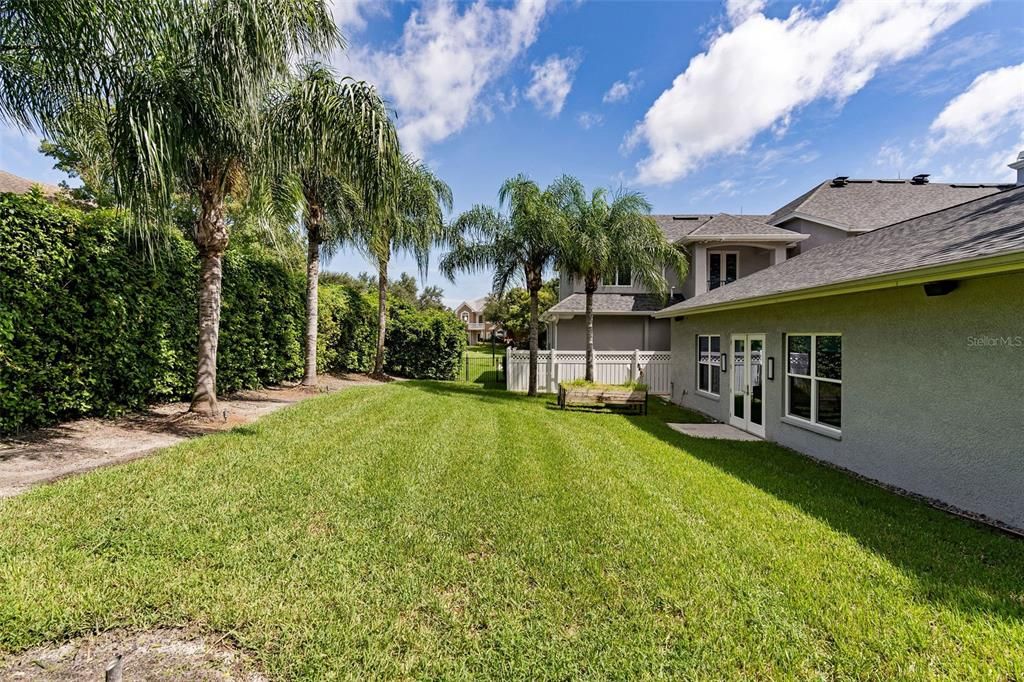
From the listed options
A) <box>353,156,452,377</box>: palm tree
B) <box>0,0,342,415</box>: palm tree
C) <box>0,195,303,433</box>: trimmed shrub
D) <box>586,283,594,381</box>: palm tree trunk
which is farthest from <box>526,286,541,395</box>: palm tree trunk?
<box>0,0,342,415</box>: palm tree

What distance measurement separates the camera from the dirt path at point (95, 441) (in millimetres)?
4512

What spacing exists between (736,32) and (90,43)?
11785 millimetres

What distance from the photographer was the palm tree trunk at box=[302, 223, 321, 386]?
11.5 meters

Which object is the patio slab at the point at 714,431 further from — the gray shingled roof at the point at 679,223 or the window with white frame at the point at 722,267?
the gray shingled roof at the point at 679,223

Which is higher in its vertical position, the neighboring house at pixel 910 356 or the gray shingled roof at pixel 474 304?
the gray shingled roof at pixel 474 304

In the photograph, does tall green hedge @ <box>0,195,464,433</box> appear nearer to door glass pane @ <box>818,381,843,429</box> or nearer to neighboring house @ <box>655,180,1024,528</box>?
neighboring house @ <box>655,180,1024,528</box>

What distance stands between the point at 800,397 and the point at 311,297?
38.6 ft

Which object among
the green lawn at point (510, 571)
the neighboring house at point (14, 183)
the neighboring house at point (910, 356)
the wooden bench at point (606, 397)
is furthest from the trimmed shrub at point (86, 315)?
the neighboring house at point (14, 183)

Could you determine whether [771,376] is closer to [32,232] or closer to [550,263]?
[550,263]

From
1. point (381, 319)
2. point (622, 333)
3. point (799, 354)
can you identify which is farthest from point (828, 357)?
point (381, 319)

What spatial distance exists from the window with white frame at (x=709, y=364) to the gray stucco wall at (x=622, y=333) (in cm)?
463

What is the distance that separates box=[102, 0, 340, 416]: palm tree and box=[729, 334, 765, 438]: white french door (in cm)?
1006

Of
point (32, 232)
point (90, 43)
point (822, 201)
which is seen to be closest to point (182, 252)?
point (32, 232)

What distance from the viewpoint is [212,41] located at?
5.81m
